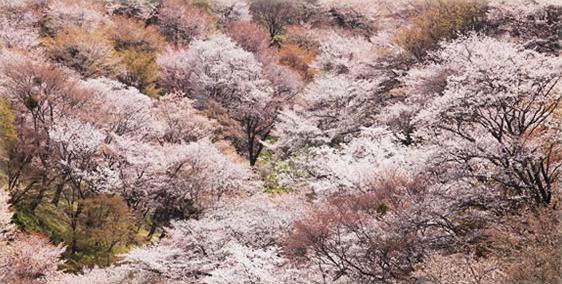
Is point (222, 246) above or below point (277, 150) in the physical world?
above

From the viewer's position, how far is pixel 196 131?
30.7 metres

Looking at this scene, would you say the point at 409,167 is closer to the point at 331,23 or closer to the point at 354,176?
the point at 354,176

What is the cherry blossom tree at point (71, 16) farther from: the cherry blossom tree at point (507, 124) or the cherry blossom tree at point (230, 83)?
the cherry blossom tree at point (507, 124)

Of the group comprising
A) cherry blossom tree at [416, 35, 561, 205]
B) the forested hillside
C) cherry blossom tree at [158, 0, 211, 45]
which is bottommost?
cherry blossom tree at [158, 0, 211, 45]

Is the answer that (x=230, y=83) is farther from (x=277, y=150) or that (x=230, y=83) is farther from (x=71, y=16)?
(x=71, y=16)

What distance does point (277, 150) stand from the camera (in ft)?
114

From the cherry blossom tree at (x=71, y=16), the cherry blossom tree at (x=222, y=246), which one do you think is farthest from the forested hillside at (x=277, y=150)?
the cherry blossom tree at (x=71, y=16)

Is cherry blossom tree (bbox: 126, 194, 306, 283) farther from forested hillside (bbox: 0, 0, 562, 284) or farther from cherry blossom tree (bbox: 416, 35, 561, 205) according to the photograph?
cherry blossom tree (bbox: 416, 35, 561, 205)

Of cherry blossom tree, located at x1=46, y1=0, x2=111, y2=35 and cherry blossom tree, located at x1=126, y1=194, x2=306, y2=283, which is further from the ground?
cherry blossom tree, located at x1=126, y1=194, x2=306, y2=283

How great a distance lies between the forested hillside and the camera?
16.1m

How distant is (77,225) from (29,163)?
3.49 m

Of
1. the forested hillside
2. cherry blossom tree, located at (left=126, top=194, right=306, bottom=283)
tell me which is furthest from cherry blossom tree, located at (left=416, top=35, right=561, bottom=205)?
cherry blossom tree, located at (left=126, top=194, right=306, bottom=283)

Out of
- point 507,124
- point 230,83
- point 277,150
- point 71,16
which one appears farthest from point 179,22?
point 507,124

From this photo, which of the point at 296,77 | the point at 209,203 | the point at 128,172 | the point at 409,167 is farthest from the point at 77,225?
the point at 296,77
